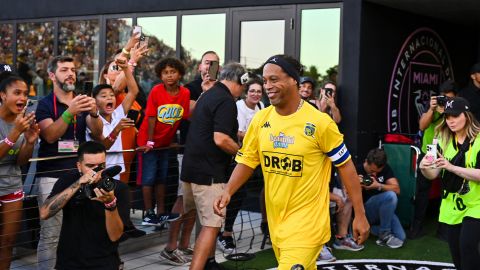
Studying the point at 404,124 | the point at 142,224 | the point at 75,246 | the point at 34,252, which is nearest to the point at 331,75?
the point at 404,124

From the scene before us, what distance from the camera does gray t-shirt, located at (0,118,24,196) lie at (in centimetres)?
530

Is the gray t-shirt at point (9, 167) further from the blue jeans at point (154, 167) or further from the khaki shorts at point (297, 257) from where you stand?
the khaki shorts at point (297, 257)

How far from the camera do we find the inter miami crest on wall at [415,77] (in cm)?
964

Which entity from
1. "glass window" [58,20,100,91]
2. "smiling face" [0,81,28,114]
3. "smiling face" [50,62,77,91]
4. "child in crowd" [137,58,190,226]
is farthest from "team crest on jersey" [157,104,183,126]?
"glass window" [58,20,100,91]

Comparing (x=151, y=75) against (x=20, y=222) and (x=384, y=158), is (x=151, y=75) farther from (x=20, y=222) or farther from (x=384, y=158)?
(x=20, y=222)

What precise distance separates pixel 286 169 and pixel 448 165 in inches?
62.9

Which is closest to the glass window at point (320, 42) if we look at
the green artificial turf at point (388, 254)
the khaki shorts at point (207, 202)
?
the green artificial turf at point (388, 254)

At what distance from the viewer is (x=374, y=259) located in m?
7.30

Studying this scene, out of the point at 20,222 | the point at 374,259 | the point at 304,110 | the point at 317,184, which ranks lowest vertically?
the point at 374,259

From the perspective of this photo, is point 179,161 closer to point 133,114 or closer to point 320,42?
point 133,114

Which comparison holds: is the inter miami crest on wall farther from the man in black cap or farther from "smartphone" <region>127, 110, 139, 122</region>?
"smartphone" <region>127, 110, 139, 122</region>

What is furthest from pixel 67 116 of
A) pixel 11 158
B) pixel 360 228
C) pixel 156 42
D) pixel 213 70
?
pixel 156 42

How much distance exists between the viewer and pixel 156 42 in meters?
10.6

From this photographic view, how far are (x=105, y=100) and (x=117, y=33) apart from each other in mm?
4629
